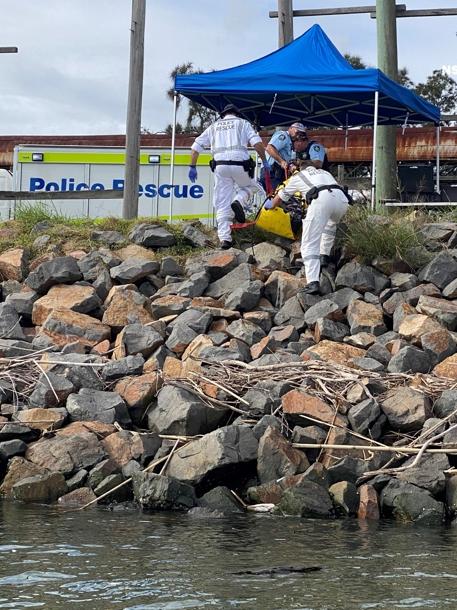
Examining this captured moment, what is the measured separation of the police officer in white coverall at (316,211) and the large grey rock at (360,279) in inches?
11.8

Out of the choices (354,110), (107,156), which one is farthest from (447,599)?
(107,156)

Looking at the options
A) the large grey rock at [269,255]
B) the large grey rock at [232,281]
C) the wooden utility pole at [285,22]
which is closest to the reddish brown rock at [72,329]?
the large grey rock at [232,281]

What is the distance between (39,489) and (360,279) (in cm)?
477

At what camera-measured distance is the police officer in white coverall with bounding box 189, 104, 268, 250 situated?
564 inches

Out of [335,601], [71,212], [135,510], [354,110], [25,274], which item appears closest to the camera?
[335,601]

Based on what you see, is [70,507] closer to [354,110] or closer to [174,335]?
[174,335]

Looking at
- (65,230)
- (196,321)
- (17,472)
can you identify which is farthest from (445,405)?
(65,230)

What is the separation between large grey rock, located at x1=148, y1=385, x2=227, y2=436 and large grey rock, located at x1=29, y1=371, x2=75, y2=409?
0.93 metres

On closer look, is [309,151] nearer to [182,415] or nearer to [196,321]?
[196,321]

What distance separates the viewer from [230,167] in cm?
1441

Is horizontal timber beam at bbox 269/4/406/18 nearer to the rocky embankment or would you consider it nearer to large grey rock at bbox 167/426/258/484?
the rocky embankment

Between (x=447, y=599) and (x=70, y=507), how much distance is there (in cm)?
387

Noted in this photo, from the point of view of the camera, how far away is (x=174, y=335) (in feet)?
40.3

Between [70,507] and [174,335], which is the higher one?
[174,335]
